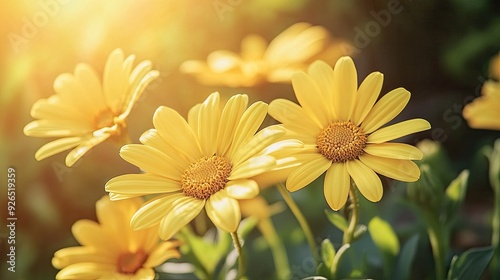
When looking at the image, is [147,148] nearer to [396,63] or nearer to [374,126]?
[374,126]

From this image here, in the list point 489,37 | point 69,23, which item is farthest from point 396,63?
point 69,23

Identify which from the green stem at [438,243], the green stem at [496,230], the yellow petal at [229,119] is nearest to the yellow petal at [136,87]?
the yellow petal at [229,119]

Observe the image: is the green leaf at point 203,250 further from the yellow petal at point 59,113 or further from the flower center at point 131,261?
the yellow petal at point 59,113

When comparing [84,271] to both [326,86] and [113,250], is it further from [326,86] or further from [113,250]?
[326,86]

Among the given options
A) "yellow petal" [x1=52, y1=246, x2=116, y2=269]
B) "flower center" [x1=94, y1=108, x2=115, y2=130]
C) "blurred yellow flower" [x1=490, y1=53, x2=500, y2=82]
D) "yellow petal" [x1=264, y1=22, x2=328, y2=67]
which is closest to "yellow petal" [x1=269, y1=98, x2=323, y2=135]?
"flower center" [x1=94, y1=108, x2=115, y2=130]

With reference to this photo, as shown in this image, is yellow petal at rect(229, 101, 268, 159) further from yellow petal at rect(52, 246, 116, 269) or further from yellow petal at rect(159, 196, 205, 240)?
yellow petal at rect(52, 246, 116, 269)

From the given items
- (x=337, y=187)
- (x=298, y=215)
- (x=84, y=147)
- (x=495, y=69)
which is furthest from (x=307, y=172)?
(x=495, y=69)

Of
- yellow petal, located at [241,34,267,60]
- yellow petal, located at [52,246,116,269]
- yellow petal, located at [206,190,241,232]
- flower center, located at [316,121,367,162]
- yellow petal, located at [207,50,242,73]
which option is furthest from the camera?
yellow petal, located at [241,34,267,60]
